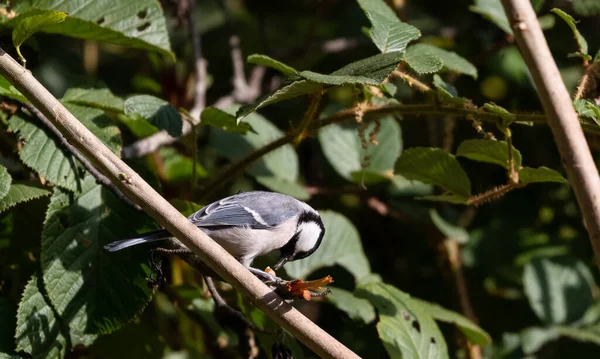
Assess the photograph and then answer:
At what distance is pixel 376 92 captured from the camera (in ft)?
5.45

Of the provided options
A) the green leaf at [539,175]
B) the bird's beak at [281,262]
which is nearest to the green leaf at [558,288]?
the green leaf at [539,175]

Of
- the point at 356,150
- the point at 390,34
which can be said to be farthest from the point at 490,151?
the point at 356,150

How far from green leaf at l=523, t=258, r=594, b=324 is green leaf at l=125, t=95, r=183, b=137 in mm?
1392

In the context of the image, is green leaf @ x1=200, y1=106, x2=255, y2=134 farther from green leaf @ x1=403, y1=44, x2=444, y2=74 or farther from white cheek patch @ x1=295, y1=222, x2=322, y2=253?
green leaf @ x1=403, y1=44, x2=444, y2=74

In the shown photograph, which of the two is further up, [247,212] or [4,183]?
[4,183]

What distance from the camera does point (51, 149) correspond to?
164 centimetres

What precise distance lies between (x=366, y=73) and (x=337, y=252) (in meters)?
0.88

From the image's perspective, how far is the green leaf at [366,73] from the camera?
1.32 metres

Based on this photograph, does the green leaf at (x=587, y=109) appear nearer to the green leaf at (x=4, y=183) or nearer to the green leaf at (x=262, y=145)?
the green leaf at (x=262, y=145)

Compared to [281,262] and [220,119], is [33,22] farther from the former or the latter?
[281,262]

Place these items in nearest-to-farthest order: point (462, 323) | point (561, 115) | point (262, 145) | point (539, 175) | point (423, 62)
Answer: point (561, 115) < point (423, 62) < point (539, 175) < point (462, 323) < point (262, 145)

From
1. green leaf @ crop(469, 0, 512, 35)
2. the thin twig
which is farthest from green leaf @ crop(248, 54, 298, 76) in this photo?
green leaf @ crop(469, 0, 512, 35)

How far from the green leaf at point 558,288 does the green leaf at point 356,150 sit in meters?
0.64

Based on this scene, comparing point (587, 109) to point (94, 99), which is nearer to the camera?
point (587, 109)
